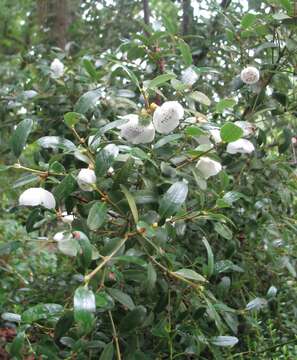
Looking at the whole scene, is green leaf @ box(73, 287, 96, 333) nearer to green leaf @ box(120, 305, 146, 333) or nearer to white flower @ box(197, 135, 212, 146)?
green leaf @ box(120, 305, 146, 333)

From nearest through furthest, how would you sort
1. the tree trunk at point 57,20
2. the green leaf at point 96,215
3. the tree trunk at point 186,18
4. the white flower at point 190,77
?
1. the green leaf at point 96,215
2. the white flower at point 190,77
3. the tree trunk at point 186,18
4. the tree trunk at point 57,20

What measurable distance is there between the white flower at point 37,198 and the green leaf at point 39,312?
0.70 ft

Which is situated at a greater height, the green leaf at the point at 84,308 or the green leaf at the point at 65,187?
the green leaf at the point at 65,187

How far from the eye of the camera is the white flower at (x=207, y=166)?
3.98 feet

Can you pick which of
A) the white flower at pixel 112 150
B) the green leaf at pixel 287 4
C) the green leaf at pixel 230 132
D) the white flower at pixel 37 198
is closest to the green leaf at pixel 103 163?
the white flower at pixel 112 150

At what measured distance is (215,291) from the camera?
1541 millimetres

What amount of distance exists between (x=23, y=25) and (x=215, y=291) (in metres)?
2.80

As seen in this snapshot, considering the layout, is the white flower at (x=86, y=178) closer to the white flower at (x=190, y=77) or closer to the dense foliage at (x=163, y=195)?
the dense foliage at (x=163, y=195)

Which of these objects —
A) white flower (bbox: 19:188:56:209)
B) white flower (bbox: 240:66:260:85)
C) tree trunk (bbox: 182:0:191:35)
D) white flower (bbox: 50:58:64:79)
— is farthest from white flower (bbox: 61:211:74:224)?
tree trunk (bbox: 182:0:191:35)

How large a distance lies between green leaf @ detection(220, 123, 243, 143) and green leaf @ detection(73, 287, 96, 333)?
17.3 inches

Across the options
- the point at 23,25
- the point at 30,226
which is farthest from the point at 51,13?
the point at 30,226

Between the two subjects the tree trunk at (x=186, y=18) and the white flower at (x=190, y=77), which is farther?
the tree trunk at (x=186, y=18)

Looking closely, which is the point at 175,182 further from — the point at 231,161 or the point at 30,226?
the point at 231,161

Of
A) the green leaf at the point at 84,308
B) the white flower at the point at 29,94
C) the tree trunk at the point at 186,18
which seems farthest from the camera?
the tree trunk at the point at 186,18
